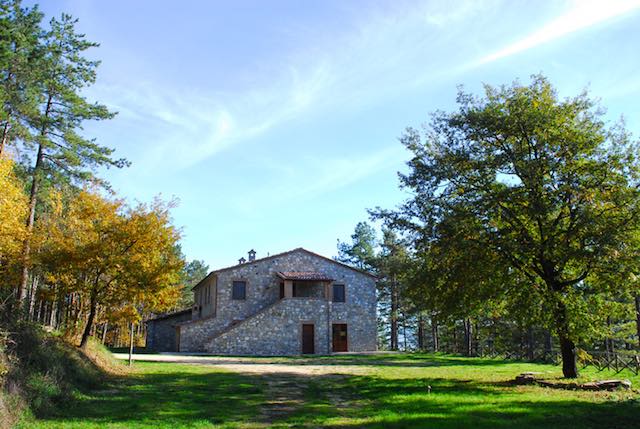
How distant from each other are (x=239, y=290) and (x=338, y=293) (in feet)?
25.1

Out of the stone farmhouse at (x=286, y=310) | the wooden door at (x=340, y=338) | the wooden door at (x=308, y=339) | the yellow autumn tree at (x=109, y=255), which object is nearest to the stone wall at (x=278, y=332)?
the stone farmhouse at (x=286, y=310)

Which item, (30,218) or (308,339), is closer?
(30,218)

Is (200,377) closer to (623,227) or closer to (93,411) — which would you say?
(93,411)

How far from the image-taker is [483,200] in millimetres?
14586

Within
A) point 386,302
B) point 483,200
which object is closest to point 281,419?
point 483,200

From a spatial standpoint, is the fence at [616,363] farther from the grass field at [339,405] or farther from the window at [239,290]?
the window at [239,290]

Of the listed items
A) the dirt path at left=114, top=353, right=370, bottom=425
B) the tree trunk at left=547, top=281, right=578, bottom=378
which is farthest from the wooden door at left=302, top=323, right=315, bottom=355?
the tree trunk at left=547, top=281, right=578, bottom=378

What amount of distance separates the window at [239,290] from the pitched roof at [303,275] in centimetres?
276

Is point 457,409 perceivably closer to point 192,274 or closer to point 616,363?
point 616,363

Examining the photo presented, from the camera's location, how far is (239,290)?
36.8 meters

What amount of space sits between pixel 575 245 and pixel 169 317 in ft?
119

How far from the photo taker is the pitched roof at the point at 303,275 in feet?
119

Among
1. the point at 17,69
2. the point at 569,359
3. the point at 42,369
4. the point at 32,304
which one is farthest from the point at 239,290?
the point at 42,369

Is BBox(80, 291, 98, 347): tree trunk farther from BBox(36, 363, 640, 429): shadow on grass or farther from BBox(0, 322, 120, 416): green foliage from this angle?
BBox(36, 363, 640, 429): shadow on grass
